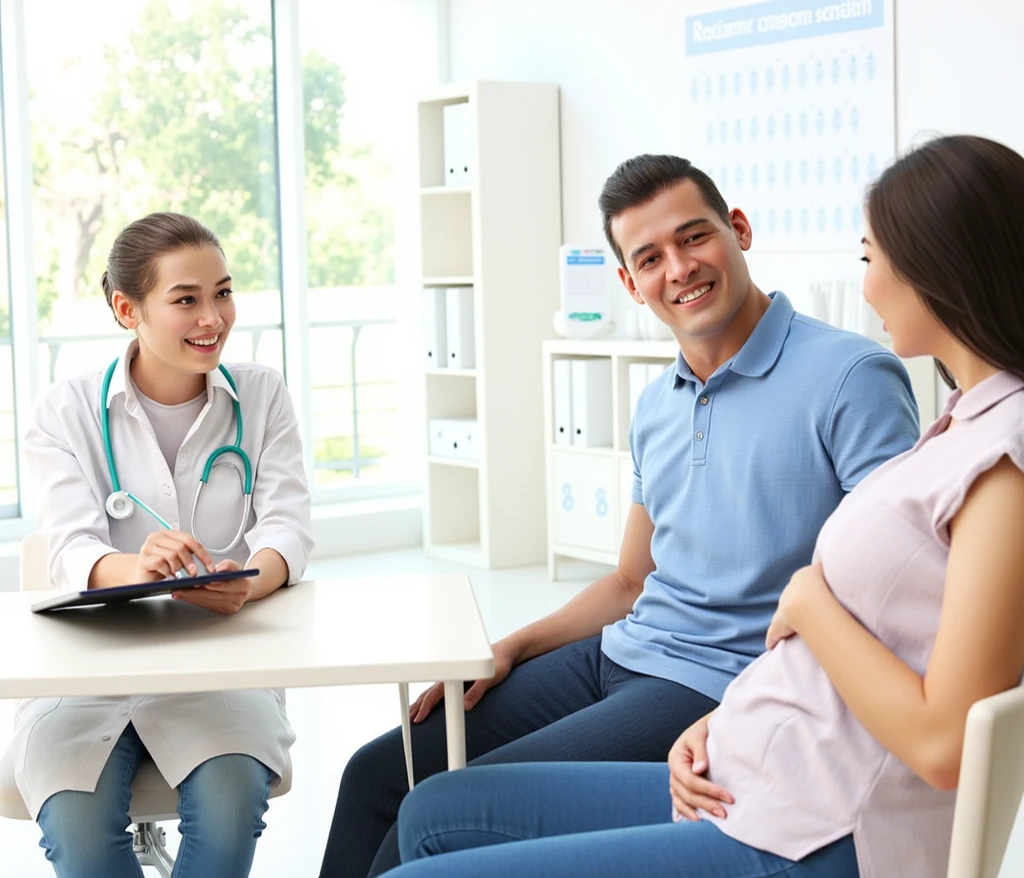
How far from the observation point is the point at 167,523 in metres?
1.99

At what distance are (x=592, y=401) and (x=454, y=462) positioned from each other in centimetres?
78

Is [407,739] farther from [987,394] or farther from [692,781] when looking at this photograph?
[987,394]

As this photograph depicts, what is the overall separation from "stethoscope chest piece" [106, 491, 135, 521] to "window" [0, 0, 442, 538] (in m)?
3.32

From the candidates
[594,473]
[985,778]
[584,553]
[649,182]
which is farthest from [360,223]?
[985,778]

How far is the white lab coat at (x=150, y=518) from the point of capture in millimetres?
1779

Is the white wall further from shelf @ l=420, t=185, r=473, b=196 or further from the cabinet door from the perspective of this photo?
the cabinet door

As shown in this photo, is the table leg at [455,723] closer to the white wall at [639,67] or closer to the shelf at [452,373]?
the white wall at [639,67]

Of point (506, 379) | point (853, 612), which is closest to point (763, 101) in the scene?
point (506, 379)

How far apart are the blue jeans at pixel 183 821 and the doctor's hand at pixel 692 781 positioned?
63 centimetres

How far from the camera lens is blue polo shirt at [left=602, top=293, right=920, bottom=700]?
167 centimetres

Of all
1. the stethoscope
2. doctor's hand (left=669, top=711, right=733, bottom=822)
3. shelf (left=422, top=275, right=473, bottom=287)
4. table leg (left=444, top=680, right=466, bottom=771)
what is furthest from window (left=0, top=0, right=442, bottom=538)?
doctor's hand (left=669, top=711, right=733, bottom=822)

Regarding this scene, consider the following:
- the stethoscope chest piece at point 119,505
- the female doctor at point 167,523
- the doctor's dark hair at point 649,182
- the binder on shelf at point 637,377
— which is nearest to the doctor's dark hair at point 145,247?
the female doctor at point 167,523

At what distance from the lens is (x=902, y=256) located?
1242 millimetres

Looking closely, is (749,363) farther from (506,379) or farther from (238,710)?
(506,379)
